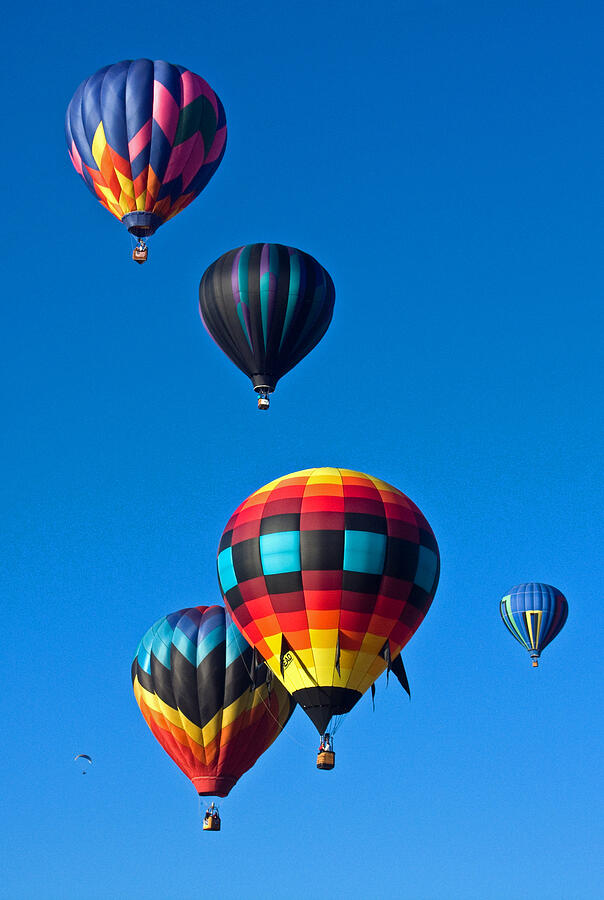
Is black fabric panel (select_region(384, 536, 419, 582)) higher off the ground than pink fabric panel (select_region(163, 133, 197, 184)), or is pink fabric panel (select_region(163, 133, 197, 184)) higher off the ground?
pink fabric panel (select_region(163, 133, 197, 184))

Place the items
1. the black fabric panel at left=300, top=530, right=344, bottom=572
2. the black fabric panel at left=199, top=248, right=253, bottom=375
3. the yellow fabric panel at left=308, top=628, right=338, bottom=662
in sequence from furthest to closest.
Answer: the black fabric panel at left=199, top=248, right=253, bottom=375
the black fabric panel at left=300, top=530, right=344, bottom=572
the yellow fabric panel at left=308, top=628, right=338, bottom=662

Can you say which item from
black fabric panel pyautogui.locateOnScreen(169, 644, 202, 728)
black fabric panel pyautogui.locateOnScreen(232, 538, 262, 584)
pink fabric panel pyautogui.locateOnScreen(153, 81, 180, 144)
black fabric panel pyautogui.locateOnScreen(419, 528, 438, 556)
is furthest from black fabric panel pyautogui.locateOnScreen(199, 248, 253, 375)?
black fabric panel pyautogui.locateOnScreen(419, 528, 438, 556)

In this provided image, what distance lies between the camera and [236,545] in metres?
30.8

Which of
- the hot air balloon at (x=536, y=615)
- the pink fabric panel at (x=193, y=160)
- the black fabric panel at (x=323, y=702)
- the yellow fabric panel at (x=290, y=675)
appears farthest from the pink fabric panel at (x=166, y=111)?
the hot air balloon at (x=536, y=615)

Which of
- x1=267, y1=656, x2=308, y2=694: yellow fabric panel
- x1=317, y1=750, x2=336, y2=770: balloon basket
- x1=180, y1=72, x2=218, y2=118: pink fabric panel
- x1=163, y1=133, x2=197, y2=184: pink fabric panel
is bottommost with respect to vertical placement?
x1=317, y1=750, x2=336, y2=770: balloon basket

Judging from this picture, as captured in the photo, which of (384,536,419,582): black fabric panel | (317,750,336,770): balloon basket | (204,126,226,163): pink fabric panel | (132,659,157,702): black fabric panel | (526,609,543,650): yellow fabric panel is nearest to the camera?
(317,750,336,770): balloon basket

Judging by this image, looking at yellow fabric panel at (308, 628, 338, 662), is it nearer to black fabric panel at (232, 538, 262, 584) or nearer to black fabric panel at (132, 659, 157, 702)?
black fabric panel at (232, 538, 262, 584)

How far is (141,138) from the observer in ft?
115

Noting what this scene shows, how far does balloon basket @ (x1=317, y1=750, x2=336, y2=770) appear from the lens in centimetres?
2912

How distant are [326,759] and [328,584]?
3.17 meters

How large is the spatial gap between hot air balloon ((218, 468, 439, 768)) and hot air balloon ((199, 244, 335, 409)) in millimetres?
5383

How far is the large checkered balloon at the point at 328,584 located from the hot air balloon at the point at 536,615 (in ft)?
70.6

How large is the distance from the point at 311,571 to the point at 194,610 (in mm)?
7045

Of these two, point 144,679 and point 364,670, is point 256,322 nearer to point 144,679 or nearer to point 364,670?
point 144,679
